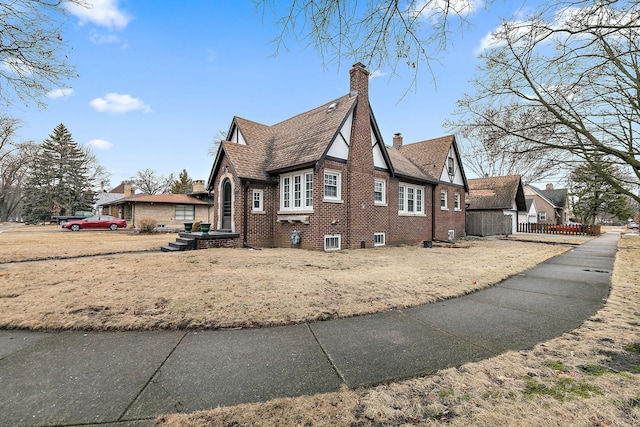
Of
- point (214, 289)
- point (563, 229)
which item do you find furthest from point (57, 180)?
point (563, 229)

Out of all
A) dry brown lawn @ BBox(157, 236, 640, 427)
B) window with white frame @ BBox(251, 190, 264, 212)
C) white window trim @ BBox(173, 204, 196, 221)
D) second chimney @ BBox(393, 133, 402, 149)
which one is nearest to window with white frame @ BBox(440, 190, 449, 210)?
second chimney @ BBox(393, 133, 402, 149)

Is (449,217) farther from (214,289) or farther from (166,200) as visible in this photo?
(166,200)

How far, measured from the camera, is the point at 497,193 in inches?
1211

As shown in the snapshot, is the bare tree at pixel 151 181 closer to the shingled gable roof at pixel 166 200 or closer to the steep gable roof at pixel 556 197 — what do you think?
the shingled gable roof at pixel 166 200

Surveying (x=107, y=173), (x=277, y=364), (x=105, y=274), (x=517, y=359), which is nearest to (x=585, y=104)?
(x=517, y=359)

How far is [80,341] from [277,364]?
101 inches

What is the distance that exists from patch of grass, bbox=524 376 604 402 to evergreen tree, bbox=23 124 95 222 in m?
55.5

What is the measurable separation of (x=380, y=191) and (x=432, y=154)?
341 inches

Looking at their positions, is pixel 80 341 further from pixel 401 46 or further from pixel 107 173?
pixel 107 173

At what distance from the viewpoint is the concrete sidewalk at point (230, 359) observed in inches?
92.7

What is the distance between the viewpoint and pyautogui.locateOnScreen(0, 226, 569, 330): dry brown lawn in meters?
4.21

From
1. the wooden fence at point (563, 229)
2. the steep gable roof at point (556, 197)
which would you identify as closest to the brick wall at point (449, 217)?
the wooden fence at point (563, 229)

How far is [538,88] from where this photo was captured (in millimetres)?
6719

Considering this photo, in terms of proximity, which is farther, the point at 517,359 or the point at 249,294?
the point at 249,294
